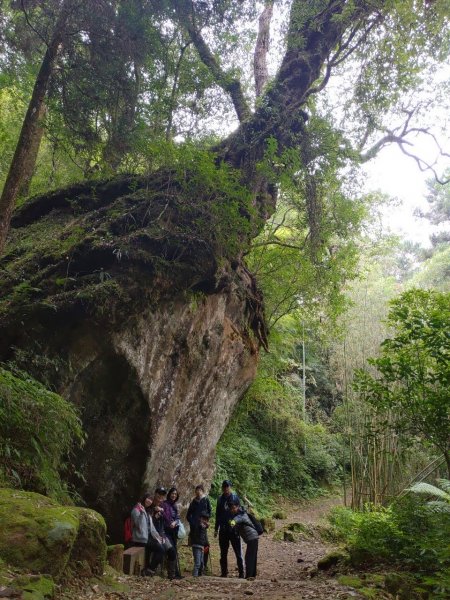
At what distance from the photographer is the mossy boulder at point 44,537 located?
330 cm

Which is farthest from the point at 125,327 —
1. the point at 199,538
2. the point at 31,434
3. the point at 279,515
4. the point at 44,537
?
the point at 279,515

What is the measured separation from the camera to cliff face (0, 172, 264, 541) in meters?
6.18

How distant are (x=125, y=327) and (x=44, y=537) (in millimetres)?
3484

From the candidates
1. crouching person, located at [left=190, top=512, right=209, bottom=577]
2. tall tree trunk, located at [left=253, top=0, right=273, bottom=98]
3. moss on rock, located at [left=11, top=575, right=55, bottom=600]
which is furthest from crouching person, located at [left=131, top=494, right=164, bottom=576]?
tall tree trunk, located at [left=253, top=0, right=273, bottom=98]

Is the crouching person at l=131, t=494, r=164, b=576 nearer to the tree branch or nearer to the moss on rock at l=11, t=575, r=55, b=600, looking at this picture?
the moss on rock at l=11, t=575, r=55, b=600

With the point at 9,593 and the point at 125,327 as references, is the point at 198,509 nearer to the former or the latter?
the point at 125,327

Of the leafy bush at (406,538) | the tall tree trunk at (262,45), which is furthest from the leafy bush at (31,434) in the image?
the tall tree trunk at (262,45)

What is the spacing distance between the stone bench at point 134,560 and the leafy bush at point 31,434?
1.16 metres

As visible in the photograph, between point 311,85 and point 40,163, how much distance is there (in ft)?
25.4

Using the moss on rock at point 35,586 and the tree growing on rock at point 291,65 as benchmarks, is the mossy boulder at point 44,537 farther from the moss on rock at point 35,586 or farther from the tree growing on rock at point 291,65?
the tree growing on rock at point 291,65

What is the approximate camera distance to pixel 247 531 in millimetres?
6691

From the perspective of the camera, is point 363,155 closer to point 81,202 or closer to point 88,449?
point 81,202

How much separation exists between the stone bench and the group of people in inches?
5.7

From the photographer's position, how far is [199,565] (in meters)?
6.79
